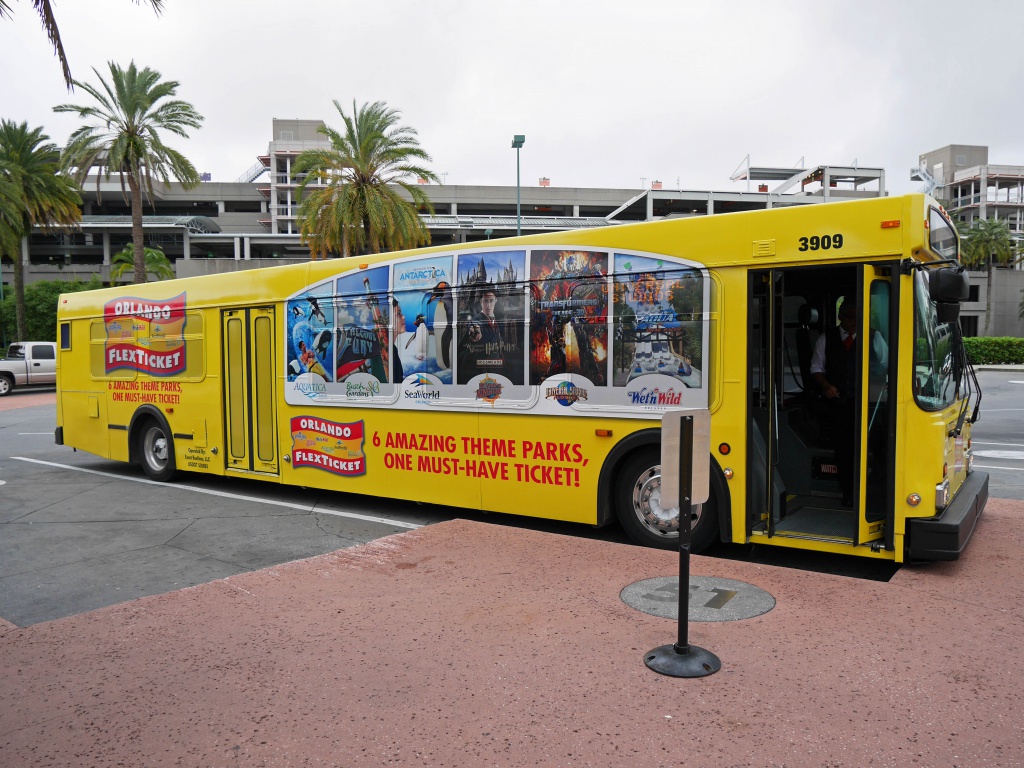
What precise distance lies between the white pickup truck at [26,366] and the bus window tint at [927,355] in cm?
3211

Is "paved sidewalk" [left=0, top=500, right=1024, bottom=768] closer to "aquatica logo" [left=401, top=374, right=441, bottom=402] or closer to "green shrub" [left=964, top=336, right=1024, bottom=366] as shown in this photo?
"aquatica logo" [left=401, top=374, right=441, bottom=402]

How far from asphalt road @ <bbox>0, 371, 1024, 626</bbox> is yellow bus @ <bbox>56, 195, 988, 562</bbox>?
1.55 feet

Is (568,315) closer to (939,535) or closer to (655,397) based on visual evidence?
(655,397)

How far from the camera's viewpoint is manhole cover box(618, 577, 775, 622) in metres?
Answer: 5.01

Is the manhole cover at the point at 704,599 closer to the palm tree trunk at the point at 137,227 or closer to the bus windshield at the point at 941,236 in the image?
the bus windshield at the point at 941,236

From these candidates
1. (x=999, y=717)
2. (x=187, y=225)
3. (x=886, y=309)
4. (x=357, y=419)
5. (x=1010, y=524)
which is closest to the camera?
(x=999, y=717)

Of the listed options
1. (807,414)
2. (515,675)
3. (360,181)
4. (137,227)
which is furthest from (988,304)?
(515,675)

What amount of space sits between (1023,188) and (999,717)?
104 metres

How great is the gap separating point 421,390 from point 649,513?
111 inches

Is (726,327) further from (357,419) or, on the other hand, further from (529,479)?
(357,419)

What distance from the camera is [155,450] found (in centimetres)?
1163

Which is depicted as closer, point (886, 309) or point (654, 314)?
point (886, 309)

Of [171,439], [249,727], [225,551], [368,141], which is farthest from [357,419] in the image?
[368,141]

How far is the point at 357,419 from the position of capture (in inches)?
352
